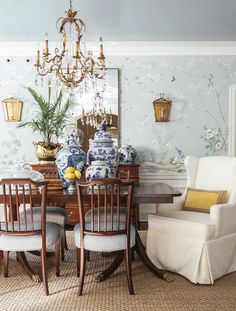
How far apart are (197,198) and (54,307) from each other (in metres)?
1.71

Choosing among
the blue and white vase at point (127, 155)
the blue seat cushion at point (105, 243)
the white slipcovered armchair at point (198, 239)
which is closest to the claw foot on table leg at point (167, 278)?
the white slipcovered armchair at point (198, 239)

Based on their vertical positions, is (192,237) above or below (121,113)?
below

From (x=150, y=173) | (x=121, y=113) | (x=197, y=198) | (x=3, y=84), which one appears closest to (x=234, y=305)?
(x=197, y=198)

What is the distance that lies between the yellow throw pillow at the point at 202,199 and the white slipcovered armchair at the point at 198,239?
76 mm

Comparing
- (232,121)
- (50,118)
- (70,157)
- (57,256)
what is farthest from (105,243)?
(232,121)

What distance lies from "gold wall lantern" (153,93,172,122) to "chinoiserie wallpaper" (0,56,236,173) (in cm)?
7

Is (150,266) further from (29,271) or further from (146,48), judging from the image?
(146,48)

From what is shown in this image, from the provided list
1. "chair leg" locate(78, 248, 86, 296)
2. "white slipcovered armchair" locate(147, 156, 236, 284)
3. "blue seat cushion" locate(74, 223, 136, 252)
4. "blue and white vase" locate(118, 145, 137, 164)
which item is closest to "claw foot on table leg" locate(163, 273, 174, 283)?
"white slipcovered armchair" locate(147, 156, 236, 284)

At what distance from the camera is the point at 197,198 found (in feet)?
12.7

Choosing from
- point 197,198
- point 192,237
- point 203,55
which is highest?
point 203,55

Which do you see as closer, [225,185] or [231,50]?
[225,185]

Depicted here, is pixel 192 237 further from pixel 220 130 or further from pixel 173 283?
pixel 220 130

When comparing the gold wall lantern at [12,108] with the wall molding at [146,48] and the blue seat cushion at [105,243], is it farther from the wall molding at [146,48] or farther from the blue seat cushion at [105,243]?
the blue seat cushion at [105,243]

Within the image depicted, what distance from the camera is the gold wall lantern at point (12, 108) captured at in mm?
5613
